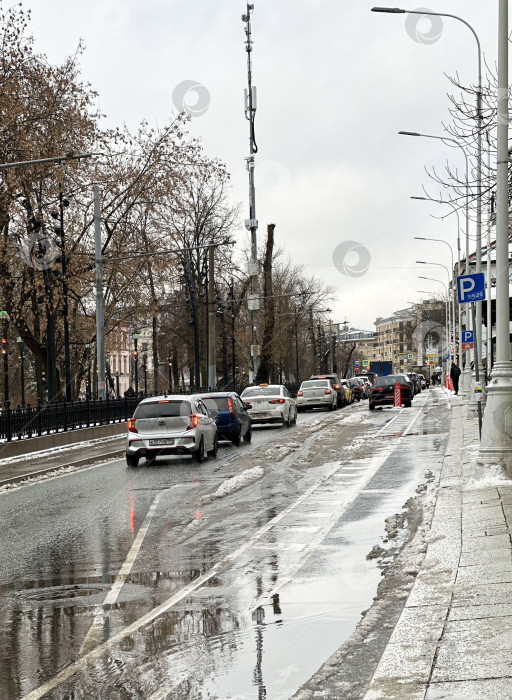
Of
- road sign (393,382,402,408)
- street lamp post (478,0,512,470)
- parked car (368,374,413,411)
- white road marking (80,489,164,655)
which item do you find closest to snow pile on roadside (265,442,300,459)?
street lamp post (478,0,512,470)

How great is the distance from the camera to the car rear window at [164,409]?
23.3 metres

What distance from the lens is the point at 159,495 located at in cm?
1666

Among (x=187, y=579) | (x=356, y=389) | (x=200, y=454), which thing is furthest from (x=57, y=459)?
(x=356, y=389)

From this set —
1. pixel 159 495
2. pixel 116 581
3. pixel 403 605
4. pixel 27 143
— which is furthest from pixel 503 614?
pixel 27 143

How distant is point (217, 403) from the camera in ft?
94.8

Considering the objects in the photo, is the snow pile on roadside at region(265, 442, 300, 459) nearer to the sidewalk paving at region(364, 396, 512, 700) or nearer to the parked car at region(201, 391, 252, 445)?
the parked car at region(201, 391, 252, 445)

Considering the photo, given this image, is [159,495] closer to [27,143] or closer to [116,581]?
[116,581]

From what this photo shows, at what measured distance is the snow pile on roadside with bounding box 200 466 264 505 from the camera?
624 inches

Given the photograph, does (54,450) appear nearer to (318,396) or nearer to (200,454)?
(200,454)

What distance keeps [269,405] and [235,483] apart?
19690 millimetres

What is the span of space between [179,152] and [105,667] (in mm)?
43280

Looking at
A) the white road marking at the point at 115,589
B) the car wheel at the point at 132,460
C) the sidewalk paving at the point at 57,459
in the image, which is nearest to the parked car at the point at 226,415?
the sidewalk paving at the point at 57,459

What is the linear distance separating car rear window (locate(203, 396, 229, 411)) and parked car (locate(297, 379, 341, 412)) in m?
24.4

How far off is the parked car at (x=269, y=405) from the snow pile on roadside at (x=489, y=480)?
23.0 metres
